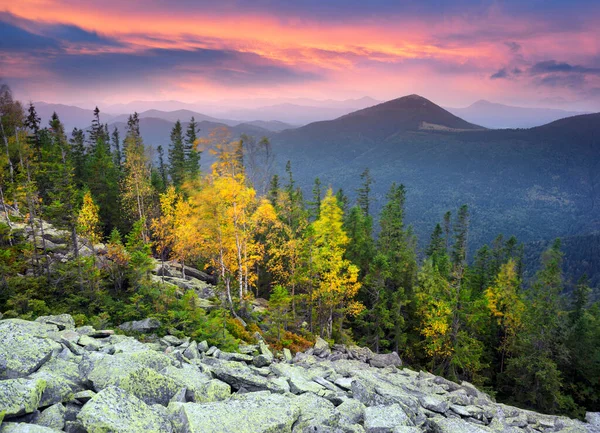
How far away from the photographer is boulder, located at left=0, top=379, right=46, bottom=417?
632 centimetres

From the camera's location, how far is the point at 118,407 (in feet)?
22.6

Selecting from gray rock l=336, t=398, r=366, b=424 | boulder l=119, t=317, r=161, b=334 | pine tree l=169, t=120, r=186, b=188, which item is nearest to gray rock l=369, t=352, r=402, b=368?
boulder l=119, t=317, r=161, b=334

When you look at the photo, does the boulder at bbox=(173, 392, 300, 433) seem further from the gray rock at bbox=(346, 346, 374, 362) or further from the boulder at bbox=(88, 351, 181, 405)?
the gray rock at bbox=(346, 346, 374, 362)

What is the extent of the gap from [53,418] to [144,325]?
10.7m

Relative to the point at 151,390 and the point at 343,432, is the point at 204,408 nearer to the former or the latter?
the point at 151,390

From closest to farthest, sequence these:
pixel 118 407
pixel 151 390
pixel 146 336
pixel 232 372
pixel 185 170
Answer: pixel 118 407
pixel 151 390
pixel 232 372
pixel 146 336
pixel 185 170

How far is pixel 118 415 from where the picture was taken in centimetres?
671

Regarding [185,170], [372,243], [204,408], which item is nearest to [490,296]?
[372,243]

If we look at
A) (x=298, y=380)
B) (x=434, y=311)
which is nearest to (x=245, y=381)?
(x=298, y=380)

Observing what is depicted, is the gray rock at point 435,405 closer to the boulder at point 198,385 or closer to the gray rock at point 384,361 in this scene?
the boulder at point 198,385

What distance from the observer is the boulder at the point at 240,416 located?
7266 mm

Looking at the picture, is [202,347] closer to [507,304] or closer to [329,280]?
[329,280]

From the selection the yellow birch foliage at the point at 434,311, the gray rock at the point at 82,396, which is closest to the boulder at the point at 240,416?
the gray rock at the point at 82,396

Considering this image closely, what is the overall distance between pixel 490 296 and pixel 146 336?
45015 millimetres
